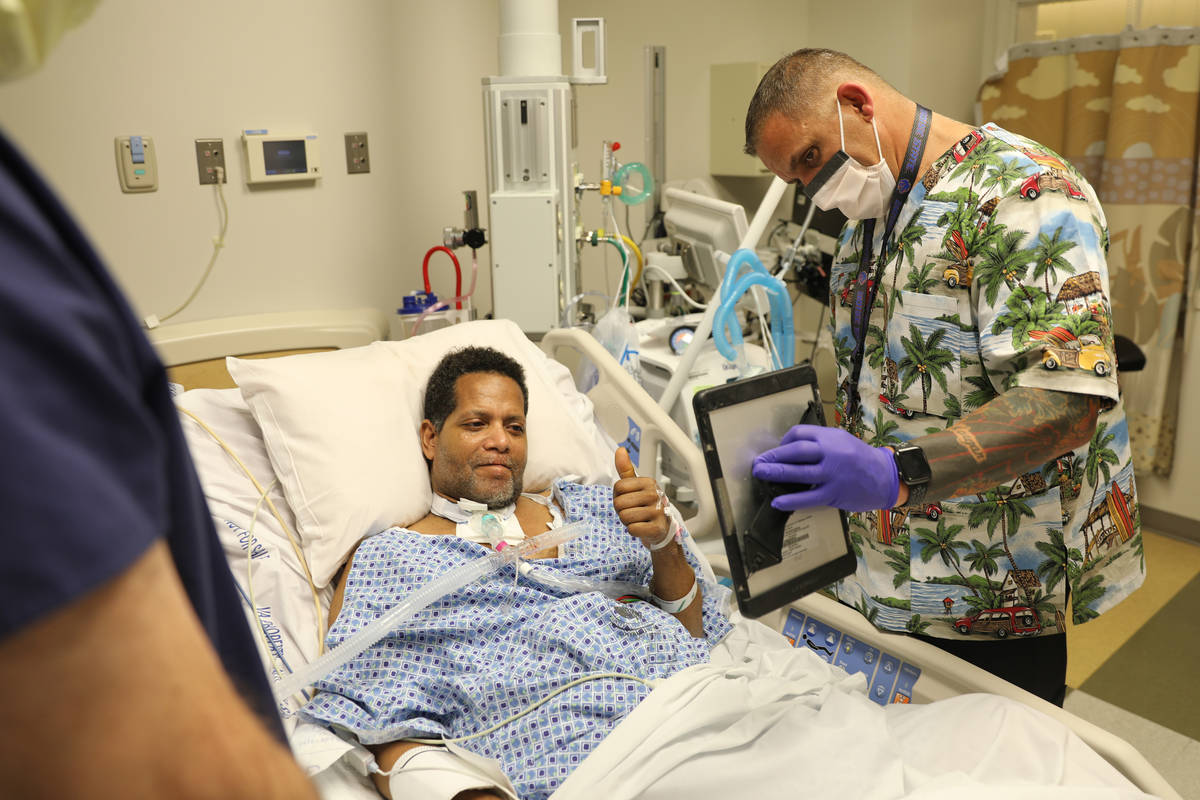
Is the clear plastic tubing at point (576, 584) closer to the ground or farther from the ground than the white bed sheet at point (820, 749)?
farther from the ground

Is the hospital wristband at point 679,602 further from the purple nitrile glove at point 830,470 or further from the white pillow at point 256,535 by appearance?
the white pillow at point 256,535

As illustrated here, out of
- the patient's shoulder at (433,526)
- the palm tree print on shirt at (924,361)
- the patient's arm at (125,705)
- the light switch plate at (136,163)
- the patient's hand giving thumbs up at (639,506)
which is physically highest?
the light switch plate at (136,163)

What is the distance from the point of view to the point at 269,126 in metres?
2.50

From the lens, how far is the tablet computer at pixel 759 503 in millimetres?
1290

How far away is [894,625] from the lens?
1.67 meters

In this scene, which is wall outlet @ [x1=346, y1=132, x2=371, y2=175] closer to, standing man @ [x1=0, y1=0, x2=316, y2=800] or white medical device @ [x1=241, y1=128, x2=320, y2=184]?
white medical device @ [x1=241, y1=128, x2=320, y2=184]

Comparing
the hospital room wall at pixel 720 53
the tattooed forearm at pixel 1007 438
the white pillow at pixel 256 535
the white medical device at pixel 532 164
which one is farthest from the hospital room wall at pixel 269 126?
the tattooed forearm at pixel 1007 438

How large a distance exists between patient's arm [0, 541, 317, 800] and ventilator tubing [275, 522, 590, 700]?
3.85 ft

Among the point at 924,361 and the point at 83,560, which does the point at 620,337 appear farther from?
the point at 83,560

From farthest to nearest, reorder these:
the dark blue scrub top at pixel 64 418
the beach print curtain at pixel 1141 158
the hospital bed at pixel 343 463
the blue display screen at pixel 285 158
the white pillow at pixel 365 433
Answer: the beach print curtain at pixel 1141 158, the blue display screen at pixel 285 158, the white pillow at pixel 365 433, the hospital bed at pixel 343 463, the dark blue scrub top at pixel 64 418

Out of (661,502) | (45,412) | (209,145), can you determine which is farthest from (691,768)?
(209,145)

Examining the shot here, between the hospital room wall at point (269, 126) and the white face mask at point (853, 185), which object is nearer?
the white face mask at point (853, 185)

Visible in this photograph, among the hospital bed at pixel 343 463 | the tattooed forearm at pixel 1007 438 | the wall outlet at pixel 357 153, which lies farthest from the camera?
the wall outlet at pixel 357 153

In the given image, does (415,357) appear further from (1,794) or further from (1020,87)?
(1020,87)
